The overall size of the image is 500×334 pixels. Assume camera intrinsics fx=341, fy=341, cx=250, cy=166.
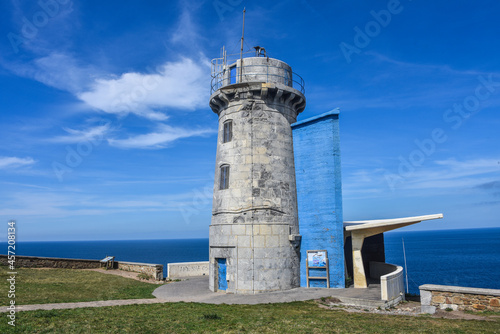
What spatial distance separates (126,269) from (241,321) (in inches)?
827

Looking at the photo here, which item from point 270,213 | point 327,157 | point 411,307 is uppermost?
point 327,157

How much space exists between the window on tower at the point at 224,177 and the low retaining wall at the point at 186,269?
9.82 m

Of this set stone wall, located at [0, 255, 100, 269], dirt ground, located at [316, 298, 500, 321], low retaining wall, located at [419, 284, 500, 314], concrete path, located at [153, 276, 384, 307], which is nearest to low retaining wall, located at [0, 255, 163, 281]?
stone wall, located at [0, 255, 100, 269]

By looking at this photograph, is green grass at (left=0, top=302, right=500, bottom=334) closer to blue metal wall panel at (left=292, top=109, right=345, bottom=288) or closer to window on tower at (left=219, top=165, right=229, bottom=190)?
blue metal wall panel at (left=292, top=109, right=345, bottom=288)

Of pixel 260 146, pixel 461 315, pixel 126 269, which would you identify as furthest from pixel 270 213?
pixel 126 269

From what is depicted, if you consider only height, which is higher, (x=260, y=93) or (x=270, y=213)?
(x=260, y=93)

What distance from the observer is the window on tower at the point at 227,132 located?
77.7ft

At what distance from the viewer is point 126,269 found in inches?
1211

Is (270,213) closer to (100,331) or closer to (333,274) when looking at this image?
(333,274)

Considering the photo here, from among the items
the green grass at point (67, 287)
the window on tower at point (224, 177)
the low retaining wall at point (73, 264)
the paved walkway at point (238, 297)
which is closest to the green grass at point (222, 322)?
the paved walkway at point (238, 297)

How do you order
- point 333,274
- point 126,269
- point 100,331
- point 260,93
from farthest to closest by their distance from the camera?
1. point 126,269
2. point 260,93
3. point 333,274
4. point 100,331

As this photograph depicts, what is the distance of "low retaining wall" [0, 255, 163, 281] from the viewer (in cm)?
2695

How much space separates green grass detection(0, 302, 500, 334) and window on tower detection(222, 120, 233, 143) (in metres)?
11.7

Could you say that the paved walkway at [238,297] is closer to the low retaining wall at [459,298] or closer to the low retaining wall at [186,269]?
the low retaining wall at [459,298]
